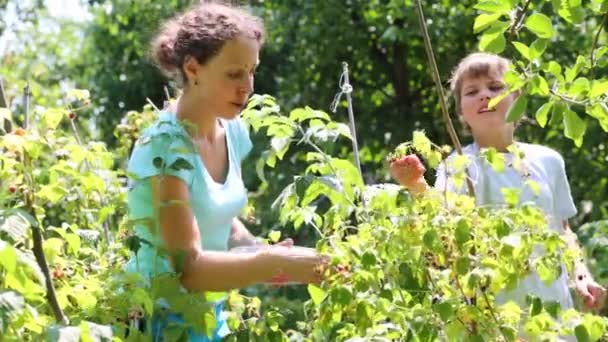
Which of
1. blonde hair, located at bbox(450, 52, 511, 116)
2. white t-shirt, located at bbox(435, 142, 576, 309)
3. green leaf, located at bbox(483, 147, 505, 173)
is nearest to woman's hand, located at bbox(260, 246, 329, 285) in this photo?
green leaf, located at bbox(483, 147, 505, 173)

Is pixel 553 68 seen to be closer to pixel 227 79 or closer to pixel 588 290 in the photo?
pixel 227 79

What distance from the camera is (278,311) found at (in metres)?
2.53

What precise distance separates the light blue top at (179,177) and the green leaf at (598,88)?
2.35 ft

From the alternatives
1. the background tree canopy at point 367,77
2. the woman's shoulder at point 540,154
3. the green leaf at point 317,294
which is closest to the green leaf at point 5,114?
the green leaf at point 317,294

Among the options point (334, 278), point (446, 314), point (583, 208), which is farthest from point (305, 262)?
point (583, 208)

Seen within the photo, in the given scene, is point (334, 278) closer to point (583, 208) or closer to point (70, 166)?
point (70, 166)

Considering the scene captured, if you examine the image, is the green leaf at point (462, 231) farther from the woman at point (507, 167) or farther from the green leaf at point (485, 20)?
the woman at point (507, 167)

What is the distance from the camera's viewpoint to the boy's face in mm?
3295

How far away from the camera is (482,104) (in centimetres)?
330

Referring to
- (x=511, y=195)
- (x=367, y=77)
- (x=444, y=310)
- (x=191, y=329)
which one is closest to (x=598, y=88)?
(x=511, y=195)

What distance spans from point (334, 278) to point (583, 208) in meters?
5.14

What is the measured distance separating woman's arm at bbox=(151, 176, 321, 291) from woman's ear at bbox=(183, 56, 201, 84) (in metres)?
0.28

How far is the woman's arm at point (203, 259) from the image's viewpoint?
2.40 meters

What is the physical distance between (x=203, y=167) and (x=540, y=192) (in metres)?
0.96
